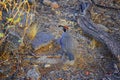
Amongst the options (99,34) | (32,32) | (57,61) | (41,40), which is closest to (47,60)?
(57,61)

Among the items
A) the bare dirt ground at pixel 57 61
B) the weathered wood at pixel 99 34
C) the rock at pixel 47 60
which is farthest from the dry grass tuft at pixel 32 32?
the weathered wood at pixel 99 34

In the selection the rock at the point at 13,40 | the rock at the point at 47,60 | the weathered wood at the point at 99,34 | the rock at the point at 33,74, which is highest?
the rock at the point at 13,40

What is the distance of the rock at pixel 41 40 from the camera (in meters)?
4.36

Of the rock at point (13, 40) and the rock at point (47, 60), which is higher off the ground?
the rock at point (13, 40)

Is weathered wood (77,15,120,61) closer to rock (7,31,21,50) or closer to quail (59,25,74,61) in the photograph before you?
quail (59,25,74,61)

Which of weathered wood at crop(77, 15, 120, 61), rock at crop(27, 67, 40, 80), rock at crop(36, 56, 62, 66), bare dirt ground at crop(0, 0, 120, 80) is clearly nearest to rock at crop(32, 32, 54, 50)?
bare dirt ground at crop(0, 0, 120, 80)

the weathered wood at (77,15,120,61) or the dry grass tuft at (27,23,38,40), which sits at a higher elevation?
the dry grass tuft at (27,23,38,40)

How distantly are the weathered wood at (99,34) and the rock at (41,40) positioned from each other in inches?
33.5

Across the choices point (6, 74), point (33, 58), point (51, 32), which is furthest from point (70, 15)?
point (6, 74)

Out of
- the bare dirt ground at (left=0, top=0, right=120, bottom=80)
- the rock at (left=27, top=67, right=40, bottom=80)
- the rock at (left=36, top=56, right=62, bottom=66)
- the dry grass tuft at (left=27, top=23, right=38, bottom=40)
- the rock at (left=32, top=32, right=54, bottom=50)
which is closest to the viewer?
the rock at (left=27, top=67, right=40, bottom=80)

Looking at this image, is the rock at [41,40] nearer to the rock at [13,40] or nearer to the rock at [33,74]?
the rock at [13,40]

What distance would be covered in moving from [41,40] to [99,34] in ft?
3.86

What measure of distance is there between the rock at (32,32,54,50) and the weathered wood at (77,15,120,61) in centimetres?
85

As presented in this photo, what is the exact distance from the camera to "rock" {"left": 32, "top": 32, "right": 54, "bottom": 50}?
172 inches
